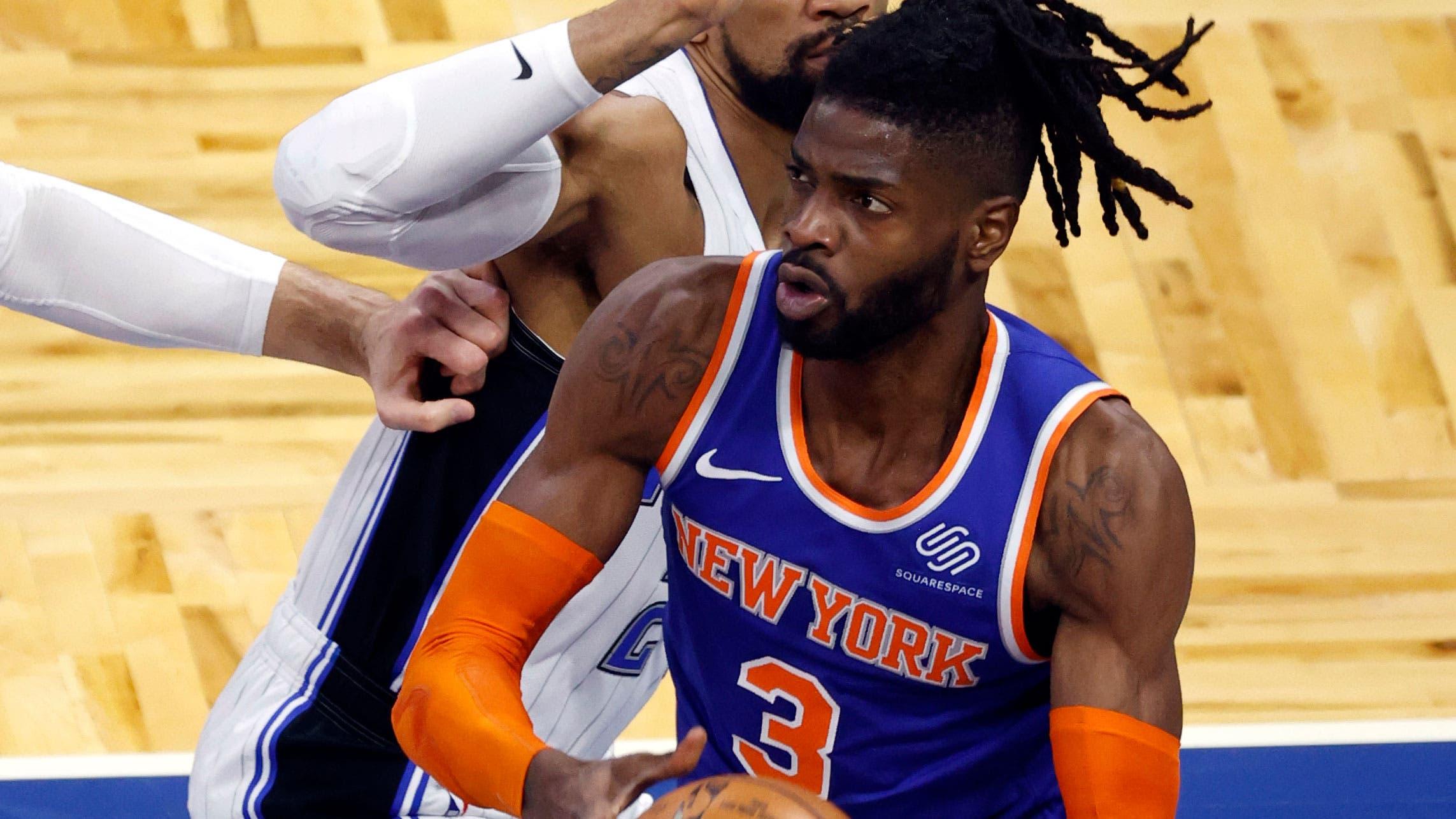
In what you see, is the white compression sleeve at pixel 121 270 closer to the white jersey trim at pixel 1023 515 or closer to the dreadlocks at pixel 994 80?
the dreadlocks at pixel 994 80

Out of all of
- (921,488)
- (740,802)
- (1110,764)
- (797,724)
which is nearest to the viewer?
(740,802)

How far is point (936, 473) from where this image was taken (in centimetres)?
211

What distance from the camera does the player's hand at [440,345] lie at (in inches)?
95.0

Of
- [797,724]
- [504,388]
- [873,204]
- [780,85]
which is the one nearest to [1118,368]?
[780,85]

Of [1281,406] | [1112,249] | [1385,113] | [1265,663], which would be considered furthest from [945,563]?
[1385,113]

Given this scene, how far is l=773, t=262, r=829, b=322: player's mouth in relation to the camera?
6.63 feet

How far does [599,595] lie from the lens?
99.7 inches

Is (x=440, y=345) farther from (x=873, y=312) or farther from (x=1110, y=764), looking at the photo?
(x=1110, y=764)

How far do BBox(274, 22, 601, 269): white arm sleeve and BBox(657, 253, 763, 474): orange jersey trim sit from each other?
0.92 feet

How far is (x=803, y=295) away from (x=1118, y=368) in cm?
262

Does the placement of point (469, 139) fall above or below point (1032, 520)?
above

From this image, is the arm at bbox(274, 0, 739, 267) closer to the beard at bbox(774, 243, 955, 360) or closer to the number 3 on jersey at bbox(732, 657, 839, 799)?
the beard at bbox(774, 243, 955, 360)

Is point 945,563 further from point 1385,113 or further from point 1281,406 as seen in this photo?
point 1385,113

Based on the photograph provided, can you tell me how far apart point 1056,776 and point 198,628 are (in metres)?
2.15
